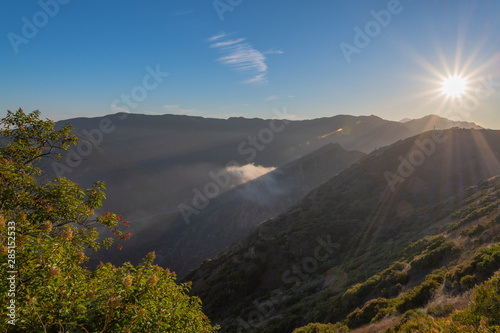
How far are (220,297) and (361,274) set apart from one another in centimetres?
1734

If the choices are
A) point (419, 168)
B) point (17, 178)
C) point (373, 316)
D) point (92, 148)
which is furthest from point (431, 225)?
point (92, 148)

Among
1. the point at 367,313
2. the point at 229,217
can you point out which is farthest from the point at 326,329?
the point at 229,217

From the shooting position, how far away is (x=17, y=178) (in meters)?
6.21

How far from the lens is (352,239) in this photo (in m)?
33.2

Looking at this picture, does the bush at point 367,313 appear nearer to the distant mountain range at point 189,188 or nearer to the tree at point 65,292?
the tree at point 65,292

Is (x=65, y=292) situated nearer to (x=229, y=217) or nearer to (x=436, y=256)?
(x=436, y=256)

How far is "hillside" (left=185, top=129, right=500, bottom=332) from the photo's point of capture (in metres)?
19.8

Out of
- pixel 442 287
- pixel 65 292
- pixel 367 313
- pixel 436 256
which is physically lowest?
pixel 367 313

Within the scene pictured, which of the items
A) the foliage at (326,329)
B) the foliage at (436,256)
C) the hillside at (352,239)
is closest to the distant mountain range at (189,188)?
the hillside at (352,239)

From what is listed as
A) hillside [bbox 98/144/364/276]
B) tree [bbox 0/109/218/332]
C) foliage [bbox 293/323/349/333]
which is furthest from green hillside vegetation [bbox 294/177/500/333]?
hillside [bbox 98/144/364/276]

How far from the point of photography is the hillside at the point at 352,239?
64.9 ft

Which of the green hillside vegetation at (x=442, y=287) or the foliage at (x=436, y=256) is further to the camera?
the foliage at (x=436, y=256)

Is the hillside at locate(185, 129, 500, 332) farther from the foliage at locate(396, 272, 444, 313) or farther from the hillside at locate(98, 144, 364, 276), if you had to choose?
the hillside at locate(98, 144, 364, 276)

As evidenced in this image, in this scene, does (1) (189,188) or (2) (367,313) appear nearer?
(2) (367,313)
